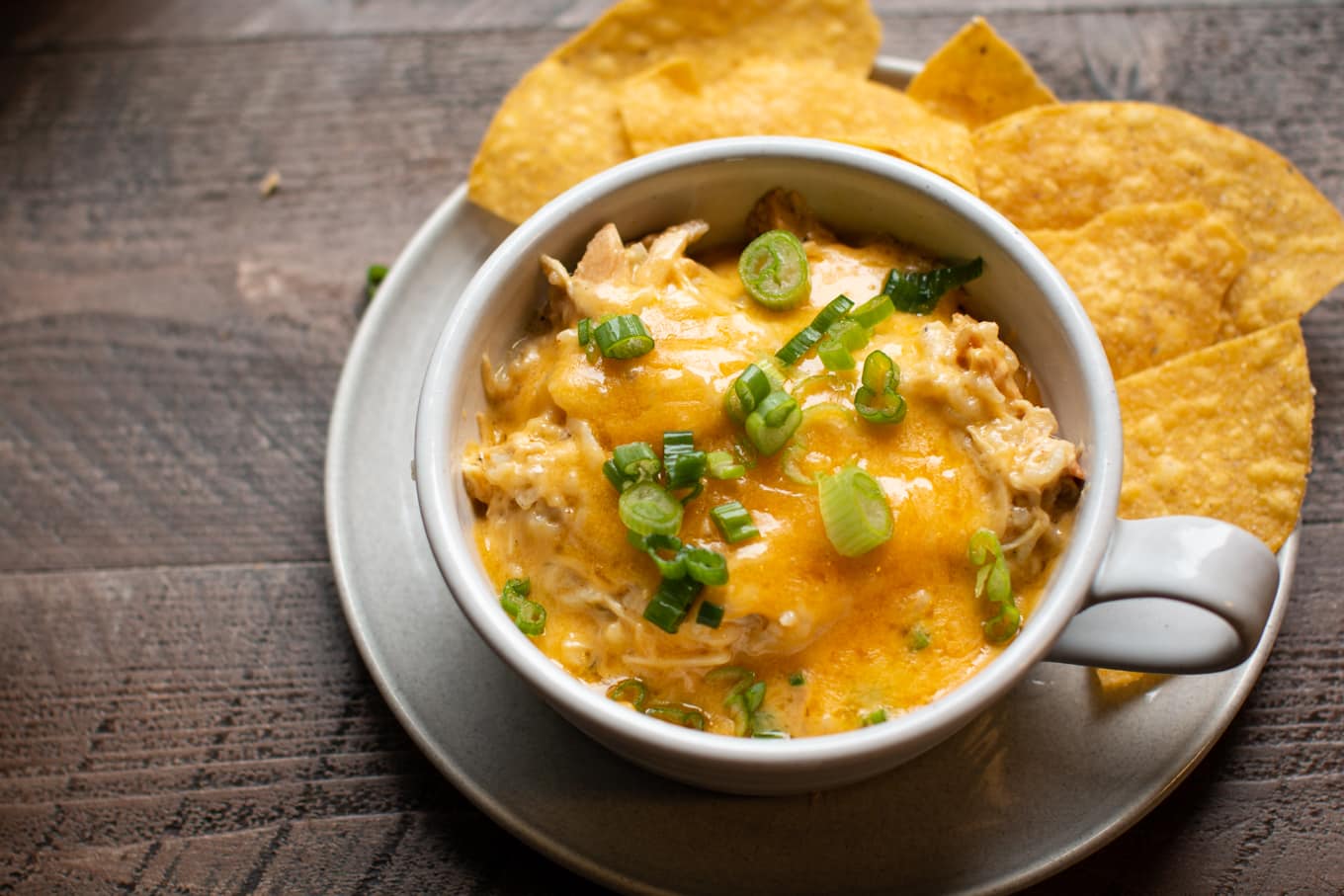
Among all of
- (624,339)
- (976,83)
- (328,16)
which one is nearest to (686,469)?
(624,339)

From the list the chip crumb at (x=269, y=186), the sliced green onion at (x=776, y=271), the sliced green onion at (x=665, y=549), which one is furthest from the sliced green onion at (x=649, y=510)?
the chip crumb at (x=269, y=186)

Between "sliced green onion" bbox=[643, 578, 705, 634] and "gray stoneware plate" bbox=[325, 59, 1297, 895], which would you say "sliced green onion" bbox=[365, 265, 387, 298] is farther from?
"sliced green onion" bbox=[643, 578, 705, 634]

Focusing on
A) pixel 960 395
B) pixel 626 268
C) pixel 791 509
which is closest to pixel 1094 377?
pixel 960 395

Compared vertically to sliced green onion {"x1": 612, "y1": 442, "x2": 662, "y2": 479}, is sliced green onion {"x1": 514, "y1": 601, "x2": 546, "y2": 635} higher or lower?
lower

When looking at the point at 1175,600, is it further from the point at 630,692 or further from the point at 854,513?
the point at 630,692

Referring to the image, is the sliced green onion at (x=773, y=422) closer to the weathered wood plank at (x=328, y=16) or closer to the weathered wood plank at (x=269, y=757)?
the weathered wood plank at (x=269, y=757)

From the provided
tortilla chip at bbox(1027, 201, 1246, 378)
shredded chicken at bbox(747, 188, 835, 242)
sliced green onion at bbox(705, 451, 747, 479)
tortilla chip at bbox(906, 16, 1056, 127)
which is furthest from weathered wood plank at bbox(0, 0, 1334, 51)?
sliced green onion at bbox(705, 451, 747, 479)
